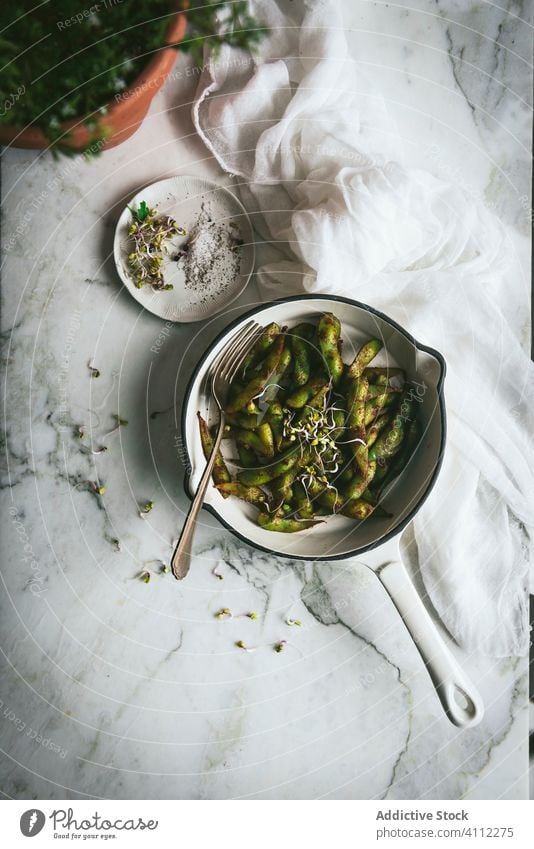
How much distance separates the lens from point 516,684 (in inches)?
40.9

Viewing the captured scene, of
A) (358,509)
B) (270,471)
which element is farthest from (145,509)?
(358,509)

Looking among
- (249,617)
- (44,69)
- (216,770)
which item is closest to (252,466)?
(249,617)

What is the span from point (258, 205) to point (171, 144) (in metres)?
0.17

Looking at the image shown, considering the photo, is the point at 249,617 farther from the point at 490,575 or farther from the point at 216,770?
the point at 490,575

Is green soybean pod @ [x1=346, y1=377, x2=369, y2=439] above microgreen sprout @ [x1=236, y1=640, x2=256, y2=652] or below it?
above

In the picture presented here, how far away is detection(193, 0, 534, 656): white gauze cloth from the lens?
3.15ft

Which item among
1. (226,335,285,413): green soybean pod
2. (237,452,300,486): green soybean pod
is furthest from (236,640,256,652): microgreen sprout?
(226,335,285,413): green soybean pod

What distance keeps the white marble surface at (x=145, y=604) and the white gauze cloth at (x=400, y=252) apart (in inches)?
2.9

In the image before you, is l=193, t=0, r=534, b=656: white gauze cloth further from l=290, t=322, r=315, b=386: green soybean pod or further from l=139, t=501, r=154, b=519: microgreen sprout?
l=139, t=501, r=154, b=519: microgreen sprout

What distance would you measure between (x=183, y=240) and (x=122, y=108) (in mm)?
201

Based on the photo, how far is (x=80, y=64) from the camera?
0.86 meters

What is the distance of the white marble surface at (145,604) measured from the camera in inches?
39.0

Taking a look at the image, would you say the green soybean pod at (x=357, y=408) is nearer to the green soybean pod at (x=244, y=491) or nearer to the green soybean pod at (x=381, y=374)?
the green soybean pod at (x=381, y=374)

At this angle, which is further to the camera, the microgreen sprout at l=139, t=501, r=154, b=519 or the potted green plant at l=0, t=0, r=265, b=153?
the microgreen sprout at l=139, t=501, r=154, b=519
